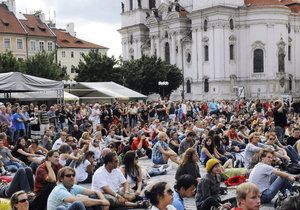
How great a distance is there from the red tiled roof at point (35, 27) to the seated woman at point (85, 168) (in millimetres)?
61742

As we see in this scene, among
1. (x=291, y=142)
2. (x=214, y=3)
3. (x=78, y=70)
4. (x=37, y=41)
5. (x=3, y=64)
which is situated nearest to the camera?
(x=291, y=142)

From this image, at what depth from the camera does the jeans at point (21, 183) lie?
9.88 metres

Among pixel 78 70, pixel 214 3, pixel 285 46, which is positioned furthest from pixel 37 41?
pixel 285 46

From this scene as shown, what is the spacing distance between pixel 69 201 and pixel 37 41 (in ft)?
A: 221

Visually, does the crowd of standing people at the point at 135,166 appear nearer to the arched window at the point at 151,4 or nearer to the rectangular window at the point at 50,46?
the rectangular window at the point at 50,46

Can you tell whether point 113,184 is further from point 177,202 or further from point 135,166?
point 177,202

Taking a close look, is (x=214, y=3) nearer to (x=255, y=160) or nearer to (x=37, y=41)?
(x=37, y=41)

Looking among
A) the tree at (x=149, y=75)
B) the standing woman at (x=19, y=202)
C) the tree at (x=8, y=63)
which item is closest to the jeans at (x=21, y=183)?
the standing woman at (x=19, y=202)

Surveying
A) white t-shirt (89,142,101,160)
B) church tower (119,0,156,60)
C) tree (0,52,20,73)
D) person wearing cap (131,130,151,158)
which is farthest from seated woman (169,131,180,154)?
church tower (119,0,156,60)

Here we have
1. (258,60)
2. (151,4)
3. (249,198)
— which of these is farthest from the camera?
(151,4)

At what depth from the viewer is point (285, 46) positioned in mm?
68625

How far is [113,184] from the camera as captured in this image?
9.38 m

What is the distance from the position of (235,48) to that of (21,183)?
61.0 m

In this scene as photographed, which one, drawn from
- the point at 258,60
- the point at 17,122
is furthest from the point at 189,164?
the point at 258,60
